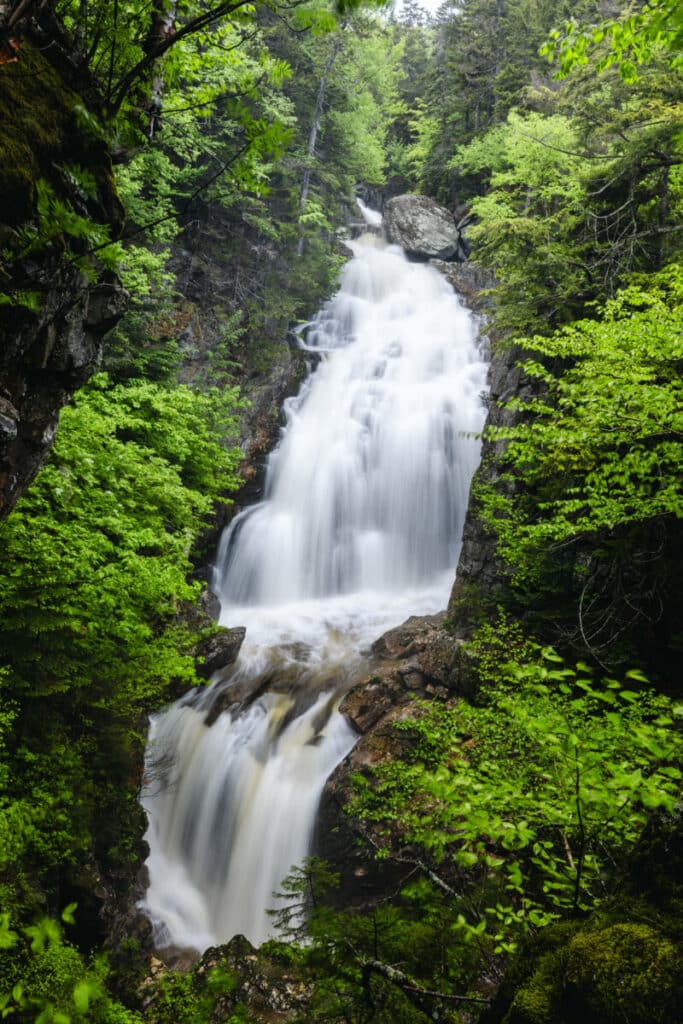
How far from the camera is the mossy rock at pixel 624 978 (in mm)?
1540

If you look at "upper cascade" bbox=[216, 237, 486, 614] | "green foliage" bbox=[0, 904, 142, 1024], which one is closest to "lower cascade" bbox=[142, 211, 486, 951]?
"upper cascade" bbox=[216, 237, 486, 614]

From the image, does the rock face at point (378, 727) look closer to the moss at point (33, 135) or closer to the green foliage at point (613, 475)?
the green foliage at point (613, 475)

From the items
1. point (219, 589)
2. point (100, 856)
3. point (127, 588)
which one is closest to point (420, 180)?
point (219, 589)

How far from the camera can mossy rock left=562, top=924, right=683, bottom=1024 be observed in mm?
1540

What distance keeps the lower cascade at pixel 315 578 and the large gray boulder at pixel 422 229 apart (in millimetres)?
966

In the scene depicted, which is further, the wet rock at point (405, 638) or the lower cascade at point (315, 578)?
the wet rock at point (405, 638)

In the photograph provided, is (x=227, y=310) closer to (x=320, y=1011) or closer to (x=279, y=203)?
(x=279, y=203)

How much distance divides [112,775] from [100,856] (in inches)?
37.9

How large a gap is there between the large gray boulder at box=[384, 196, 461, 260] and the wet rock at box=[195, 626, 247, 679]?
892 inches

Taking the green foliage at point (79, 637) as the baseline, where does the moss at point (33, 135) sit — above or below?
above

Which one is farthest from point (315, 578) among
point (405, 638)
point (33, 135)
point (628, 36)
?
point (628, 36)

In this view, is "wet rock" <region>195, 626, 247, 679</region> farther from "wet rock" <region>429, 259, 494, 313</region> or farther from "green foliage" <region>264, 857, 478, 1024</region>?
"wet rock" <region>429, 259, 494, 313</region>

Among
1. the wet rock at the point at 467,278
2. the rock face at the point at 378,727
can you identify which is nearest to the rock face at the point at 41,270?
the rock face at the point at 378,727

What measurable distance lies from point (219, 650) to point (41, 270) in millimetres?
8004
